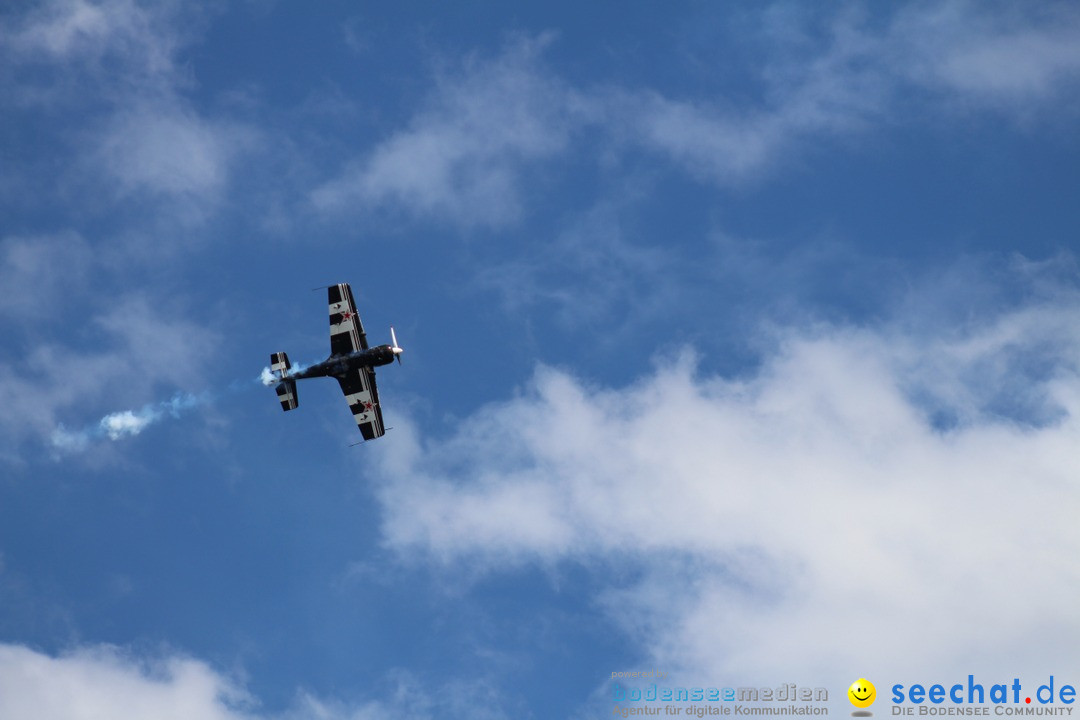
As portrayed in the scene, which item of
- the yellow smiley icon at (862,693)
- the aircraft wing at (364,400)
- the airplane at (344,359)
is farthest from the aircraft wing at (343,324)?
the yellow smiley icon at (862,693)

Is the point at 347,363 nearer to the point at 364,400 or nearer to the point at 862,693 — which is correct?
the point at 364,400

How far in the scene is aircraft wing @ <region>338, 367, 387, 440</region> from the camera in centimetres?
12769

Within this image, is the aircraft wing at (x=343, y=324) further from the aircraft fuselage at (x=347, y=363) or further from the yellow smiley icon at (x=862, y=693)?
the yellow smiley icon at (x=862, y=693)

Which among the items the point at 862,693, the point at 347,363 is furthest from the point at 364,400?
the point at 862,693

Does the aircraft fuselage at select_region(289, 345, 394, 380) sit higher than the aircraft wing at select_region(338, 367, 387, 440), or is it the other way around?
the aircraft fuselage at select_region(289, 345, 394, 380)

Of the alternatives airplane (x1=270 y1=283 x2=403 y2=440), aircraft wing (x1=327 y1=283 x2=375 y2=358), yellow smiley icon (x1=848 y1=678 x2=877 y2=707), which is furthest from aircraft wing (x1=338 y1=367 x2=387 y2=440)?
yellow smiley icon (x1=848 y1=678 x2=877 y2=707)

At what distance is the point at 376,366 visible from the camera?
127m

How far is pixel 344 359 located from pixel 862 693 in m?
57.5

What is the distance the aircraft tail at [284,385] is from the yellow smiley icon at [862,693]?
5917cm

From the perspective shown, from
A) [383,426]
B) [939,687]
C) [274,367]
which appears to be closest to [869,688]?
[939,687]

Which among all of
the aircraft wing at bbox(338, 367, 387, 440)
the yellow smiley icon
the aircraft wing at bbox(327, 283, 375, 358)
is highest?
→ the aircraft wing at bbox(327, 283, 375, 358)

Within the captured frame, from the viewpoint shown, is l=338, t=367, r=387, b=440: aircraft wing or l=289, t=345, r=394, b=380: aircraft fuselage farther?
l=338, t=367, r=387, b=440: aircraft wing

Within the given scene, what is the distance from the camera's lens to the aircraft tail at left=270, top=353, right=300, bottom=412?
12681 centimetres

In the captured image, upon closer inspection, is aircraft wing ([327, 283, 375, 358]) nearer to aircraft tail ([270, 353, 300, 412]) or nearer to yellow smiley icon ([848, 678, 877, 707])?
aircraft tail ([270, 353, 300, 412])
